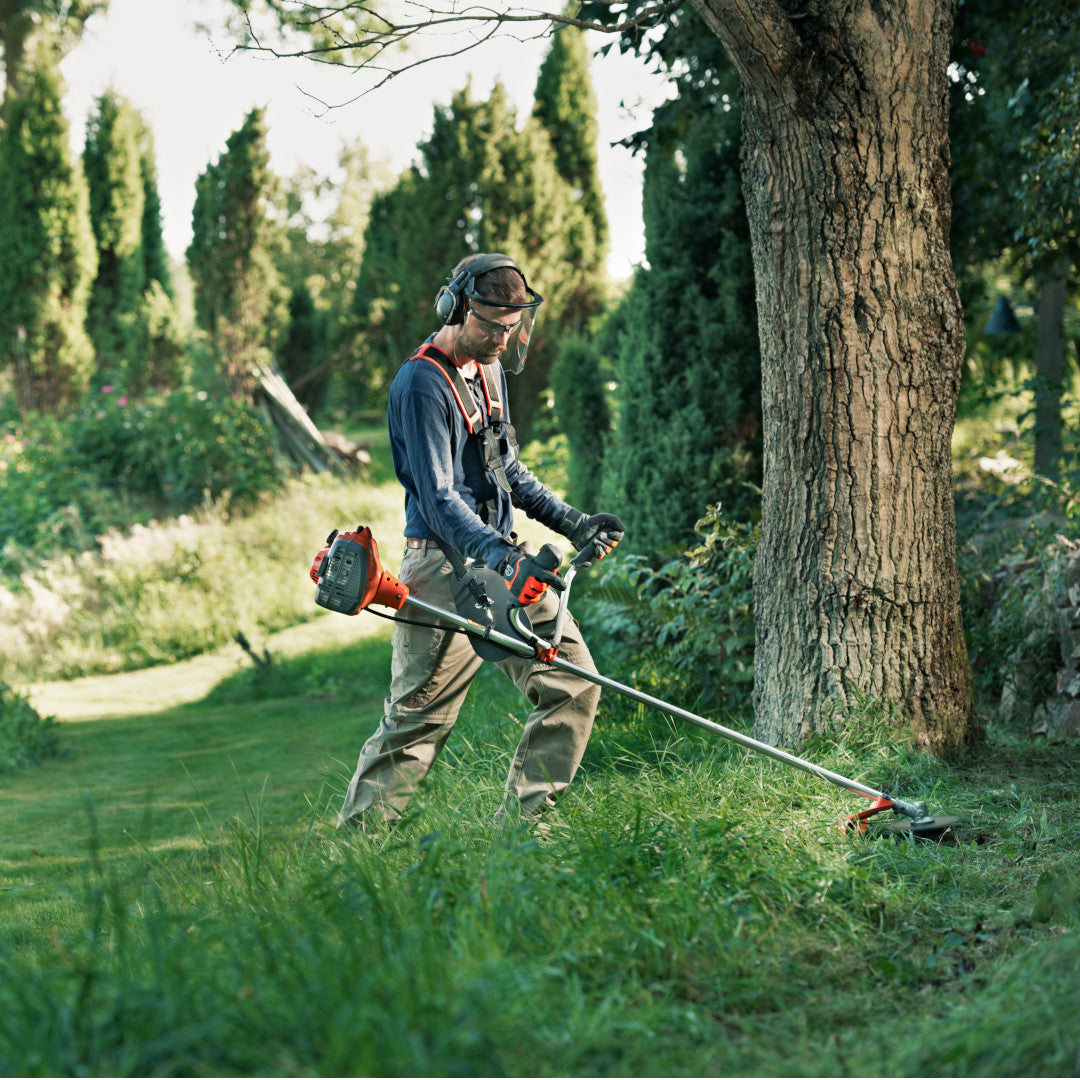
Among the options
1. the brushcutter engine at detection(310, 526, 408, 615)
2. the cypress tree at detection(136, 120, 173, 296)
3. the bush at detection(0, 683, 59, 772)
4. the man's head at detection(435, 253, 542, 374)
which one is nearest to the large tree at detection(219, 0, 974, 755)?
the man's head at detection(435, 253, 542, 374)

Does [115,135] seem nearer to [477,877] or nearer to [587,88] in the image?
[587,88]

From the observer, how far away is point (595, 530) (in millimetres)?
3781

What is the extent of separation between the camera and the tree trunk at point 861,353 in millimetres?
4051

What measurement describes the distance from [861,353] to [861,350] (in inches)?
0.5

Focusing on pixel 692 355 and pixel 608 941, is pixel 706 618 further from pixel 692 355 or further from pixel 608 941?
pixel 608 941

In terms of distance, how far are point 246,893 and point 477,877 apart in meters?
0.75

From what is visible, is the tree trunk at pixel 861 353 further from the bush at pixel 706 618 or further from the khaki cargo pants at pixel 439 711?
the khaki cargo pants at pixel 439 711

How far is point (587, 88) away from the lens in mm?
16812

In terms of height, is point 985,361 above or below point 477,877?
above

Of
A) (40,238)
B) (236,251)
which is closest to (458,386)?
(236,251)

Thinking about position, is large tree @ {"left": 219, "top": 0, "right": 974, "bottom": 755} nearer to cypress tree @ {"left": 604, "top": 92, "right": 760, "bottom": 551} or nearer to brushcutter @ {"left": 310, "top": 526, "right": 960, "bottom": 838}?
brushcutter @ {"left": 310, "top": 526, "right": 960, "bottom": 838}

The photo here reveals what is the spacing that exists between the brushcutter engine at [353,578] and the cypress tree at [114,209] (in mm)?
17510

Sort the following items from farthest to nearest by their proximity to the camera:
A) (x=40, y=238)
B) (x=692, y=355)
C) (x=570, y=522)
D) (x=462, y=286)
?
1. (x=40, y=238)
2. (x=692, y=355)
3. (x=570, y=522)
4. (x=462, y=286)

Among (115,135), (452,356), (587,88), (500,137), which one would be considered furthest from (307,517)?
(115,135)
